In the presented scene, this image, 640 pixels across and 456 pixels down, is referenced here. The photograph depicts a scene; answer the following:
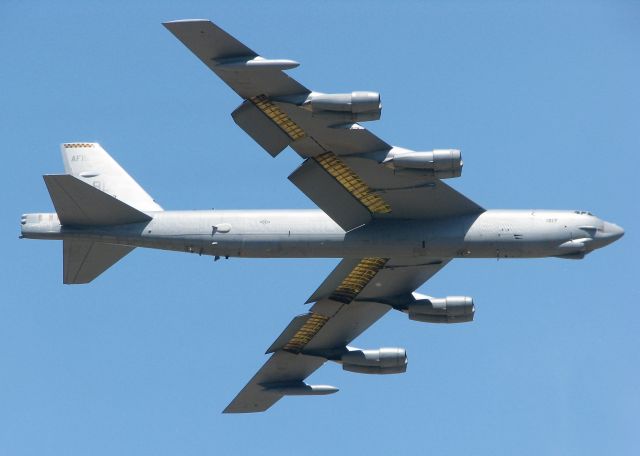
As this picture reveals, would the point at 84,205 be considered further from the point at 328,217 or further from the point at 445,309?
the point at 445,309

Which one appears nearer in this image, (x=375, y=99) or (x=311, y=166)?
(x=375, y=99)

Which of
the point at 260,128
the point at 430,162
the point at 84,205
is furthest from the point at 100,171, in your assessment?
the point at 430,162

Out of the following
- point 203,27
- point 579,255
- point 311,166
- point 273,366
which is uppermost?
point 203,27

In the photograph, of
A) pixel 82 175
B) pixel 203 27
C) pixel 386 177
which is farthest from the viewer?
pixel 82 175

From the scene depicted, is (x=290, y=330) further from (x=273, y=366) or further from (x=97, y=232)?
(x=97, y=232)

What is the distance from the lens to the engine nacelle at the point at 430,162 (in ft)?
164

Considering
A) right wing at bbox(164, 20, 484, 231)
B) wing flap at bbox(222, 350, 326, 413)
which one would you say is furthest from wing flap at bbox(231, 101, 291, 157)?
wing flap at bbox(222, 350, 326, 413)

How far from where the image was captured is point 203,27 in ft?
153

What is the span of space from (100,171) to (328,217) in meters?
10.4

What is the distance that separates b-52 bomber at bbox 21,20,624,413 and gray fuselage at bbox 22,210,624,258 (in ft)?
0.13

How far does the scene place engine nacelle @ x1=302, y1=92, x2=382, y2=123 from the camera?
47719 millimetres

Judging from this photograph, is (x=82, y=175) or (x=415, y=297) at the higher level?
(x=82, y=175)

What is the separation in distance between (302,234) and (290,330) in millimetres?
7458

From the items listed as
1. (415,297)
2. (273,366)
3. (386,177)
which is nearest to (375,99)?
(386,177)
